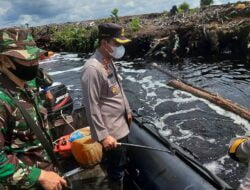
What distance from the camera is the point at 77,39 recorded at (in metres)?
28.0

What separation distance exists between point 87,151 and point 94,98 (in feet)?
3.88

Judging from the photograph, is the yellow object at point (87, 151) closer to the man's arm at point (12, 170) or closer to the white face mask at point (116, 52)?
the white face mask at point (116, 52)

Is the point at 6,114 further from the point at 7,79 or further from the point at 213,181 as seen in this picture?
the point at 213,181

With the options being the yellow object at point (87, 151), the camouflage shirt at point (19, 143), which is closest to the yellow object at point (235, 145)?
the camouflage shirt at point (19, 143)

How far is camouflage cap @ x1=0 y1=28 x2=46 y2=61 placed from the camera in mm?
2080

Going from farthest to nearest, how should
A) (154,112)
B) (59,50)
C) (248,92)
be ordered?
(59,50), (248,92), (154,112)

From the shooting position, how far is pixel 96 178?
169 inches

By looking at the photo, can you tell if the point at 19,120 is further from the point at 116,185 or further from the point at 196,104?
the point at 196,104

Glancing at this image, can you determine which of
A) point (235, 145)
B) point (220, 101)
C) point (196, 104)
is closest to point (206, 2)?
point (196, 104)

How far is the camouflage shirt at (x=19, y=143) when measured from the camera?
197 cm

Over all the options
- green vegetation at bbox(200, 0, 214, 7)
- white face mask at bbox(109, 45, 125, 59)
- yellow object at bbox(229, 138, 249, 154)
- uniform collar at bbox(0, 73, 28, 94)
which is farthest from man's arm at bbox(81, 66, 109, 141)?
green vegetation at bbox(200, 0, 214, 7)

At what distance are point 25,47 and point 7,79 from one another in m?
0.26

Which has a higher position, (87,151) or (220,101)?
(87,151)

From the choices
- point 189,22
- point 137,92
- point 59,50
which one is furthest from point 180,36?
point 59,50
